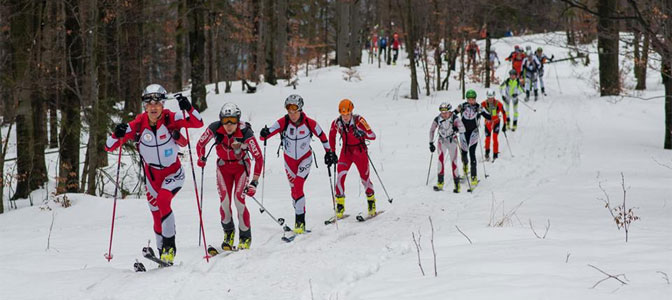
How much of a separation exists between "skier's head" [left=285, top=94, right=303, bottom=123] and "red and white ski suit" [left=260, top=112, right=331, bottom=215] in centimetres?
10

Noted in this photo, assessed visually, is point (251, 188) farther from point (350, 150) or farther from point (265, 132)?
point (350, 150)

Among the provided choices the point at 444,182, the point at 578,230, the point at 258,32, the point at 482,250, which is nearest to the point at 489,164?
the point at 444,182

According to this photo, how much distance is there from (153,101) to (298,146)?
2.74 meters

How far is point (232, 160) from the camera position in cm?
760

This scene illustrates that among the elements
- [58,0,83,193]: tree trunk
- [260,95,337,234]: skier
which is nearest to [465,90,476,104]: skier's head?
[260,95,337,234]: skier

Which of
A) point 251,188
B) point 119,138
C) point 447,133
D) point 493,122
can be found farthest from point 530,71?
point 119,138

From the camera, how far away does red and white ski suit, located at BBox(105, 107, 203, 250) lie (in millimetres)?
6703

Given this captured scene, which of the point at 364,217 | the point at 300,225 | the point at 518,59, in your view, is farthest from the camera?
the point at 518,59

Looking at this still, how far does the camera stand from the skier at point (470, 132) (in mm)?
12625

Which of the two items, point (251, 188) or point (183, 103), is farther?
point (251, 188)

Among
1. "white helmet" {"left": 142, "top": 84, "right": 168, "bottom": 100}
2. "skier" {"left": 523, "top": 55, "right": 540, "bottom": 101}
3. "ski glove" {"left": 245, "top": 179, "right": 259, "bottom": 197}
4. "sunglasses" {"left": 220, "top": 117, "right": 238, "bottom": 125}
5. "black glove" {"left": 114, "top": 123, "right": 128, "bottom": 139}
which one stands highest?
"skier" {"left": 523, "top": 55, "right": 540, "bottom": 101}

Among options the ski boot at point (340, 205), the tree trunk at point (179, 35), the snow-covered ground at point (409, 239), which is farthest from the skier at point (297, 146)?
the tree trunk at point (179, 35)

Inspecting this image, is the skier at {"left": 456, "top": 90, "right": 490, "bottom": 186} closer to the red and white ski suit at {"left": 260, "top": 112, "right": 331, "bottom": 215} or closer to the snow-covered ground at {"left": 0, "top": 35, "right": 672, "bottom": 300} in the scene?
the snow-covered ground at {"left": 0, "top": 35, "right": 672, "bottom": 300}

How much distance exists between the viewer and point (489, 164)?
48.6ft
